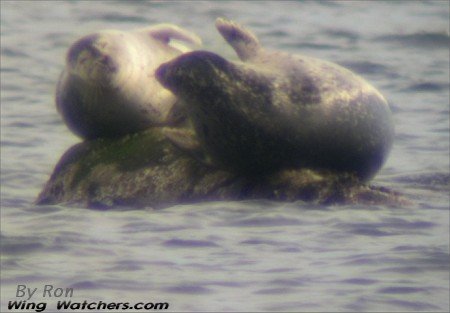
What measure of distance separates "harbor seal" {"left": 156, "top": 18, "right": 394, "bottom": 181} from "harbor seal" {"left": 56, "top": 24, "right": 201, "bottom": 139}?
52 cm

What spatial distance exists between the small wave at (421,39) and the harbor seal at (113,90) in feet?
27.9

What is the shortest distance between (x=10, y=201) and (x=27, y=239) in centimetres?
164

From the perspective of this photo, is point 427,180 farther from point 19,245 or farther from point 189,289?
point 189,289

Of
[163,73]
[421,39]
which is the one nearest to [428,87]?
[421,39]

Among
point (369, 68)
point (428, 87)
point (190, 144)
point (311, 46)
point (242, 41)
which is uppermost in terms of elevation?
point (242, 41)

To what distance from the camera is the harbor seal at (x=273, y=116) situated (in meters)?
9.41

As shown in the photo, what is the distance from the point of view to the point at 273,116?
9.41m

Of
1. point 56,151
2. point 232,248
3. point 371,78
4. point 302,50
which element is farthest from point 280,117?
point 302,50

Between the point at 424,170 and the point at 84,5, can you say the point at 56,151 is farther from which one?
the point at 84,5

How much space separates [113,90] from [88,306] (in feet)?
10.3

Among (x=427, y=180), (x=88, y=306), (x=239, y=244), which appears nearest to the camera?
(x=88, y=306)

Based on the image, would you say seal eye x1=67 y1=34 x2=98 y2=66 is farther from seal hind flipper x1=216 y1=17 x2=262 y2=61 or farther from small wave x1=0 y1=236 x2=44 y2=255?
small wave x1=0 y1=236 x2=44 y2=255

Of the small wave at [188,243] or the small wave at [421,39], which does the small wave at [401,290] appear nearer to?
the small wave at [188,243]

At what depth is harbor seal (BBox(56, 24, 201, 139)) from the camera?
33.1 ft
